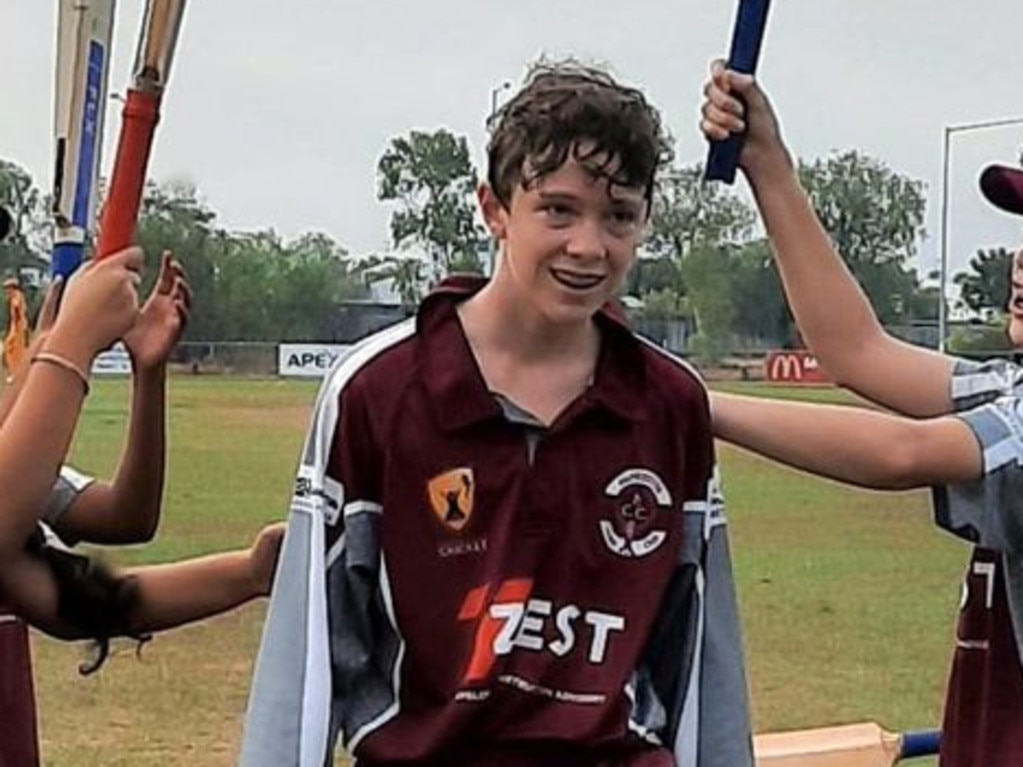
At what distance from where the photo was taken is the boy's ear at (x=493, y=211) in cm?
171

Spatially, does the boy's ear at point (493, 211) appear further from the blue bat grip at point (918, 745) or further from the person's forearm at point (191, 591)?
the blue bat grip at point (918, 745)

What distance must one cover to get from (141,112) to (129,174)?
2.1 inches

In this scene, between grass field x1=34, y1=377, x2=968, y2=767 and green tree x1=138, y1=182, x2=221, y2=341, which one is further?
grass field x1=34, y1=377, x2=968, y2=767

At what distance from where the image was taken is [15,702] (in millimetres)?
1890

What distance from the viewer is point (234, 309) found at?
16.7 feet

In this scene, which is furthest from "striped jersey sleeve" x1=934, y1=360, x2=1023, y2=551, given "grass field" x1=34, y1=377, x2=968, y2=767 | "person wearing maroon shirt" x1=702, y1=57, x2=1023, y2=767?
"grass field" x1=34, y1=377, x2=968, y2=767

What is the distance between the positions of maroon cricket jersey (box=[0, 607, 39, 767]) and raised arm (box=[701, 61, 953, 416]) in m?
0.82

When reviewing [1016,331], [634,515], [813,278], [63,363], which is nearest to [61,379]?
[63,363]

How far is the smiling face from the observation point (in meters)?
1.65

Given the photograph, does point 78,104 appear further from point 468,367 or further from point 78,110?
point 468,367

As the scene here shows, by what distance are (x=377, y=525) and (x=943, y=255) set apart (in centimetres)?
1466

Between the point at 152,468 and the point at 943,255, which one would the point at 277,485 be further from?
the point at 152,468

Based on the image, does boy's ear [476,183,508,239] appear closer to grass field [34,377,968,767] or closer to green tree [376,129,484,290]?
grass field [34,377,968,767]

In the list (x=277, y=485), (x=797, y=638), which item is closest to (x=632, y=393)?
(x=797, y=638)
